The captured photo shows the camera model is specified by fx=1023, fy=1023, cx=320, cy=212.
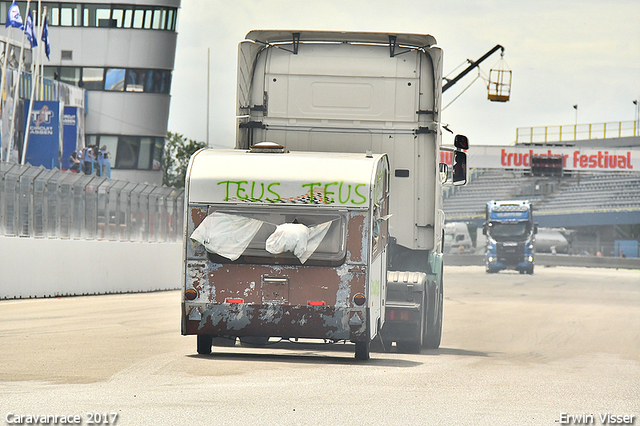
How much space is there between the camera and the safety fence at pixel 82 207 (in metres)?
23.0

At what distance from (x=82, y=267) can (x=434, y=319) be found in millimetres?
13244

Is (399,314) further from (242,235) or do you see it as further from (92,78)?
(92,78)

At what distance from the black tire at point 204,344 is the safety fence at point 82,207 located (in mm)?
11242

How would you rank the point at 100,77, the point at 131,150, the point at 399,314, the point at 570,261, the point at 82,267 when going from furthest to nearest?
the point at 570,261
the point at 131,150
the point at 100,77
the point at 82,267
the point at 399,314

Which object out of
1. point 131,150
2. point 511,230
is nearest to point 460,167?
point 511,230

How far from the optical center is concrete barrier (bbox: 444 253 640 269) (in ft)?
214

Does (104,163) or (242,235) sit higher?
(104,163)

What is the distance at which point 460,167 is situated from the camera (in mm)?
14555

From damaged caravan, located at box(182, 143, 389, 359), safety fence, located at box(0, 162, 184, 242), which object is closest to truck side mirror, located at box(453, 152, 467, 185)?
damaged caravan, located at box(182, 143, 389, 359)

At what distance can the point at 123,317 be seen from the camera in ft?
63.9

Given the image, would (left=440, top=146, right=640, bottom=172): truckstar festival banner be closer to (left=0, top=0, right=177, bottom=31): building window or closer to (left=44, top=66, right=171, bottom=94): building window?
(left=44, top=66, right=171, bottom=94): building window

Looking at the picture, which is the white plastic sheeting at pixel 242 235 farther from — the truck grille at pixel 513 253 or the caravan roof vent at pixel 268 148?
the truck grille at pixel 513 253

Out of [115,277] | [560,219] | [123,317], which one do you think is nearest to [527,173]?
[560,219]

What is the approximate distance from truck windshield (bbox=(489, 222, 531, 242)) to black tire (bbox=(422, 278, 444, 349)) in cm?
3871
